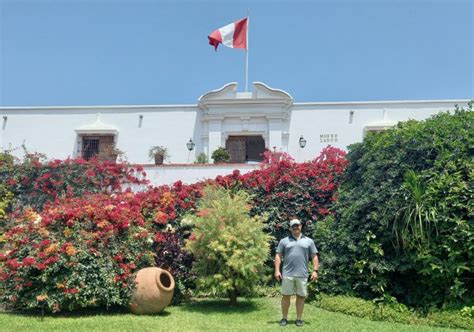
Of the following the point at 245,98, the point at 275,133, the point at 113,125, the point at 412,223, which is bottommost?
the point at 412,223

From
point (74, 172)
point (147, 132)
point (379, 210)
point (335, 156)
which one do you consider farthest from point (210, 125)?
point (379, 210)

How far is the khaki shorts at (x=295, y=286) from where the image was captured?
6647mm

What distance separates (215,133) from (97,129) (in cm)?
440

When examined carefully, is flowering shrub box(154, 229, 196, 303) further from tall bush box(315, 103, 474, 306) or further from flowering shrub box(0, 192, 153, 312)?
tall bush box(315, 103, 474, 306)

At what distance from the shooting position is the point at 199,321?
6887 mm

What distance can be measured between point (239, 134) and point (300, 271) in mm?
10245

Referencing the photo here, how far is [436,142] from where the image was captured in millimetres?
8141

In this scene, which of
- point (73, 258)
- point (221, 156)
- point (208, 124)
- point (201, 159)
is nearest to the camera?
point (73, 258)

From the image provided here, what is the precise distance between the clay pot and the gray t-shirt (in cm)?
212

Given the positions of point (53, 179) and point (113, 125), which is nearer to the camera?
point (53, 179)

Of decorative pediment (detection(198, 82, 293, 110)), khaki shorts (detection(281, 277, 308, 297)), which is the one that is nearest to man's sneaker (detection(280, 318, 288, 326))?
khaki shorts (detection(281, 277, 308, 297))

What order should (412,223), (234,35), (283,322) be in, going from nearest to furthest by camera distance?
1. (283,322)
2. (412,223)
3. (234,35)

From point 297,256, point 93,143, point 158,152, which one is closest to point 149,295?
point 297,256

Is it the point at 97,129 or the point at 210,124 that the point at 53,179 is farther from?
the point at 210,124
